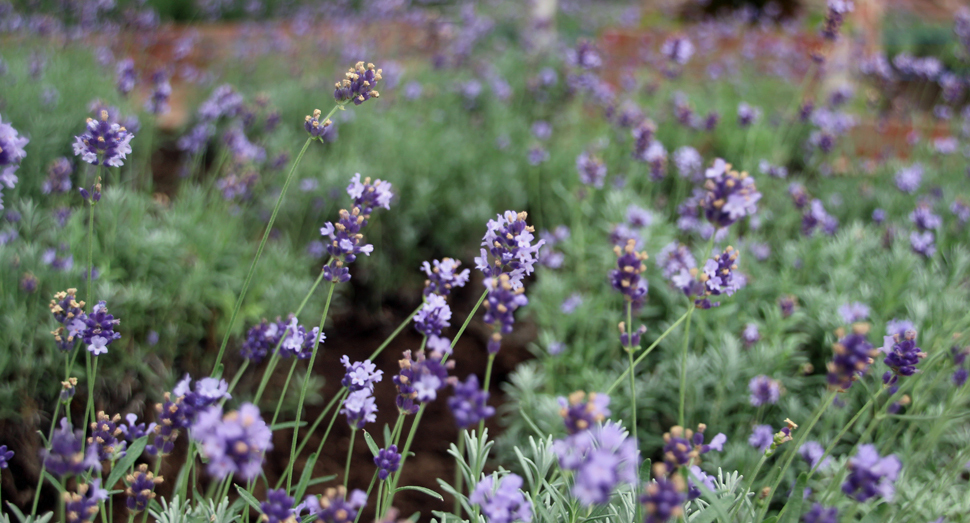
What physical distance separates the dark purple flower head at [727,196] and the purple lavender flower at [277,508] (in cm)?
93

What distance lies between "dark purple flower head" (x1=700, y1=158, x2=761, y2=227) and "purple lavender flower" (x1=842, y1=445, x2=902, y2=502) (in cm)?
45

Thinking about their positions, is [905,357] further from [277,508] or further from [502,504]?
[277,508]

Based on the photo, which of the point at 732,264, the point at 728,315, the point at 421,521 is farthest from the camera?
the point at 728,315

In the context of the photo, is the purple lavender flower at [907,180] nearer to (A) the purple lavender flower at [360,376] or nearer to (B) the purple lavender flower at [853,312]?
(B) the purple lavender flower at [853,312]

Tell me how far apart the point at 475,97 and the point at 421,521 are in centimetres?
315

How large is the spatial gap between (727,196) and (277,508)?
3.17 ft

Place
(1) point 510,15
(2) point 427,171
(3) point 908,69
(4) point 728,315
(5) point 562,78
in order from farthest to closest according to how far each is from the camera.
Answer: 1. (1) point 510,15
2. (5) point 562,78
3. (3) point 908,69
4. (2) point 427,171
5. (4) point 728,315

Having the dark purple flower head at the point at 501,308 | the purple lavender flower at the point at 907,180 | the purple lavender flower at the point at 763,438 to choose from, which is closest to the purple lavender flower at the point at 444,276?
the dark purple flower head at the point at 501,308

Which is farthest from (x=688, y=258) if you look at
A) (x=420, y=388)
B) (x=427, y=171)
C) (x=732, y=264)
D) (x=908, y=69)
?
(x=908, y=69)

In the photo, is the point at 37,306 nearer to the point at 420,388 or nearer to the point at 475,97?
the point at 420,388

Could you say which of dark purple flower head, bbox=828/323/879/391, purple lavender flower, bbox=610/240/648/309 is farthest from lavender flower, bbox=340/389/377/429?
dark purple flower head, bbox=828/323/879/391

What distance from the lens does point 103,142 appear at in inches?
48.4

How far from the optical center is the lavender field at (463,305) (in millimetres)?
1145

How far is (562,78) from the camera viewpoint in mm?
4953
